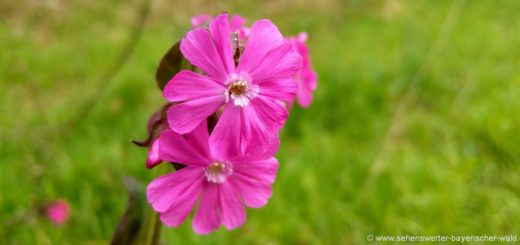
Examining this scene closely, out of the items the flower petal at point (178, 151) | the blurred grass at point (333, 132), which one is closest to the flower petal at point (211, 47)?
the flower petal at point (178, 151)

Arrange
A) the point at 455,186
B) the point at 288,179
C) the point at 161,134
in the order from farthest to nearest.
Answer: the point at 288,179 < the point at 455,186 < the point at 161,134

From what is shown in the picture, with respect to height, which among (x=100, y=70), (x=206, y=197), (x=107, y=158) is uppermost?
(x=206, y=197)

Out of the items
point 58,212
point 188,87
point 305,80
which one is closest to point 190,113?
point 188,87

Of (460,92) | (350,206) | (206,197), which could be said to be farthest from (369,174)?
(206,197)

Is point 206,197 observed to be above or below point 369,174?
above

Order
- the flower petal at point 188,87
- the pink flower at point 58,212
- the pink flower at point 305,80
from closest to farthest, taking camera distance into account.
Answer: the flower petal at point 188,87 → the pink flower at point 305,80 → the pink flower at point 58,212

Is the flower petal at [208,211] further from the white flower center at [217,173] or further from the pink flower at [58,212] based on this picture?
the pink flower at [58,212]

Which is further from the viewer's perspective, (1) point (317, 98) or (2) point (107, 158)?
(1) point (317, 98)

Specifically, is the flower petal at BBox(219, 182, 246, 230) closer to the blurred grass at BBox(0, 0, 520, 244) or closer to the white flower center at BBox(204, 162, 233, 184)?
the white flower center at BBox(204, 162, 233, 184)

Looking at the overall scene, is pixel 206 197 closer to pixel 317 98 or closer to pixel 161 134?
pixel 161 134

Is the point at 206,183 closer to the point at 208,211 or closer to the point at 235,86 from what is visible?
the point at 208,211
